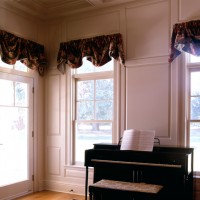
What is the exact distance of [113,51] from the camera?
4.27m

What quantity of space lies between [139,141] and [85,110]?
1.40 m

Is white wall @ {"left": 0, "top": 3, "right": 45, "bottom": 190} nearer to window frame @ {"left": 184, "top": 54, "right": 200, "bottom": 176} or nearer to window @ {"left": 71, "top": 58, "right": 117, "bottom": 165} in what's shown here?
window @ {"left": 71, "top": 58, "right": 117, "bottom": 165}

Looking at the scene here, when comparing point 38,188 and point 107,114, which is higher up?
point 107,114

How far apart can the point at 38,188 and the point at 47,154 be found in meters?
0.62

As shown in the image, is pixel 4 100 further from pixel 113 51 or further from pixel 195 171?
pixel 195 171

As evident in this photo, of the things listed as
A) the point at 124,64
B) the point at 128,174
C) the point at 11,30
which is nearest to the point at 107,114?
the point at 124,64

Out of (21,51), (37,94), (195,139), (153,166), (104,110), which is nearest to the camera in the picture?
(153,166)

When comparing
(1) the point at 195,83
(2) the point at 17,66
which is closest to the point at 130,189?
(1) the point at 195,83

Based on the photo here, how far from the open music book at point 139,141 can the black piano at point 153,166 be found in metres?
0.10

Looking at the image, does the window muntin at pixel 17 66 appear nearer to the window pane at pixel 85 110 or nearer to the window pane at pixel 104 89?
the window pane at pixel 85 110

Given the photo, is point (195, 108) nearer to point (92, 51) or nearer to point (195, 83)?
point (195, 83)

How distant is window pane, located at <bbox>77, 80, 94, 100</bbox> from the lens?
473cm

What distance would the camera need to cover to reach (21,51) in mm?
4477

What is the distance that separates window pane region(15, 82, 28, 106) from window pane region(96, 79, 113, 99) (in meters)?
1.26
